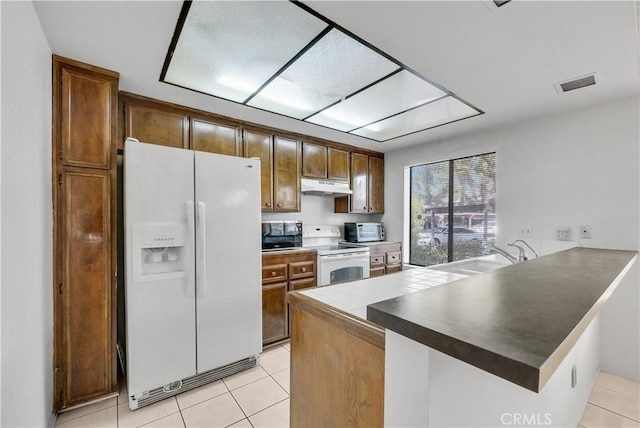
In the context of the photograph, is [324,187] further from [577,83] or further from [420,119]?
[577,83]

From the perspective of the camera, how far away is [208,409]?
1846 mm

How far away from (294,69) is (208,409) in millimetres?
2339

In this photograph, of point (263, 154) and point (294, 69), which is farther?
point (263, 154)

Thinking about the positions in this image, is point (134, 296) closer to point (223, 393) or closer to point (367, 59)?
point (223, 393)

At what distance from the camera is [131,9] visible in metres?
1.35

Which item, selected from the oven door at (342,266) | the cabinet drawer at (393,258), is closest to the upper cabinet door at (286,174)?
the oven door at (342,266)

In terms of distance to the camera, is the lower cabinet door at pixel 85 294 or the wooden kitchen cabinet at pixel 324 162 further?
the wooden kitchen cabinet at pixel 324 162

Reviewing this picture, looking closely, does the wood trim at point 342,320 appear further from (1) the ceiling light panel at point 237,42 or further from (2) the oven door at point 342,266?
(2) the oven door at point 342,266

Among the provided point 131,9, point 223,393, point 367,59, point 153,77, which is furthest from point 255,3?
point 223,393

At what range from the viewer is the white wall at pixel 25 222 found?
104 centimetres

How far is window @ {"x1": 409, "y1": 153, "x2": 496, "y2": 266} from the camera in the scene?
3162mm

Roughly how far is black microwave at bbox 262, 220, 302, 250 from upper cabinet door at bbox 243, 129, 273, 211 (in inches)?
7.8

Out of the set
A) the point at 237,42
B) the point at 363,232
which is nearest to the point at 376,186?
the point at 363,232

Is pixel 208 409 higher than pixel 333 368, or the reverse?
pixel 333 368
